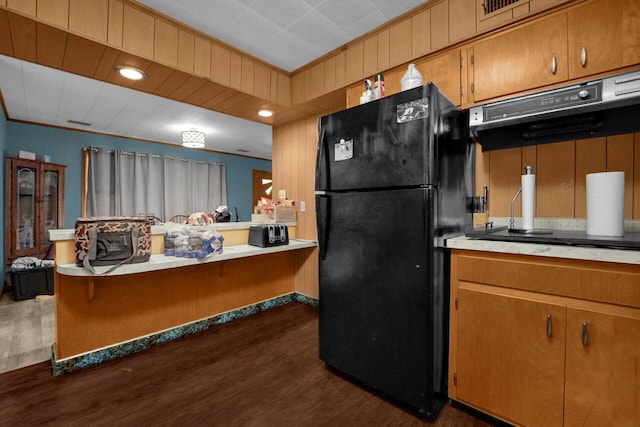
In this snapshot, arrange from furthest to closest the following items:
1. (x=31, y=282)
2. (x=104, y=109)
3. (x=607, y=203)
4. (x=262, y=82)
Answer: (x=104, y=109) < (x=31, y=282) < (x=262, y=82) < (x=607, y=203)

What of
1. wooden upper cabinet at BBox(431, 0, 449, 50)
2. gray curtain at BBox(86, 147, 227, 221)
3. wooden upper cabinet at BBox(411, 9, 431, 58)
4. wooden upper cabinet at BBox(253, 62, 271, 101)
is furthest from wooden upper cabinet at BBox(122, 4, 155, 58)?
gray curtain at BBox(86, 147, 227, 221)

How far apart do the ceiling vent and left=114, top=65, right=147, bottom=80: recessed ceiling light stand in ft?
7.99

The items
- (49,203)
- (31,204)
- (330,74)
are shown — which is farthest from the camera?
(49,203)

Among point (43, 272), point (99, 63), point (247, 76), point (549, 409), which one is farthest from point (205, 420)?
point (43, 272)

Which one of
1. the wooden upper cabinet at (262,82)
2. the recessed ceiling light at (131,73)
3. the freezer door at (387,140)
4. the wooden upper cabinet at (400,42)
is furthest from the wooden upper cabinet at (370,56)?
the recessed ceiling light at (131,73)

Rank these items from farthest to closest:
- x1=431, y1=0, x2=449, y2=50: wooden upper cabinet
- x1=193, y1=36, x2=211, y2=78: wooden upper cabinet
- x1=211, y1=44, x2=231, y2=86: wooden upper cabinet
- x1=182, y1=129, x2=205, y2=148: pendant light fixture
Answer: x1=182, y1=129, x2=205, y2=148: pendant light fixture → x1=211, y1=44, x2=231, y2=86: wooden upper cabinet → x1=193, y1=36, x2=211, y2=78: wooden upper cabinet → x1=431, y1=0, x2=449, y2=50: wooden upper cabinet

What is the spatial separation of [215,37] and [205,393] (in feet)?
8.52

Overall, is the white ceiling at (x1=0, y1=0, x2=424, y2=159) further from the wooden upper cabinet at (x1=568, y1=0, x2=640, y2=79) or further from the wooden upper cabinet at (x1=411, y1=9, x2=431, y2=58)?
the wooden upper cabinet at (x1=568, y1=0, x2=640, y2=79)

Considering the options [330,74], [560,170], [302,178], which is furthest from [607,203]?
[302,178]

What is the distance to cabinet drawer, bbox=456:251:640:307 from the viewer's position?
1.09 m

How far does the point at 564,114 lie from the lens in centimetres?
146

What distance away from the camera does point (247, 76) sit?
266 cm

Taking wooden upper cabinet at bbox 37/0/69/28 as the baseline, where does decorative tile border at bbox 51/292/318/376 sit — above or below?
below

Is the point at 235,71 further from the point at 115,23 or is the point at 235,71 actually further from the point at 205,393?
the point at 205,393
